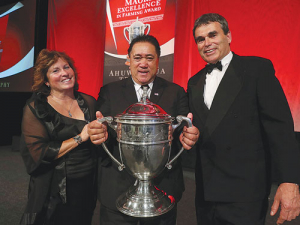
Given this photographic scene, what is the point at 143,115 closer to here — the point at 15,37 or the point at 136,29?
the point at 136,29

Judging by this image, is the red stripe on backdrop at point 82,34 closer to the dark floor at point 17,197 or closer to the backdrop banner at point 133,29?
the backdrop banner at point 133,29

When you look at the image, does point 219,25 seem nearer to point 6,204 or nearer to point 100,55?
point 6,204

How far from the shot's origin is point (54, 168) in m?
1.70

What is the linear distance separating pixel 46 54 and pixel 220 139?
159 centimetres

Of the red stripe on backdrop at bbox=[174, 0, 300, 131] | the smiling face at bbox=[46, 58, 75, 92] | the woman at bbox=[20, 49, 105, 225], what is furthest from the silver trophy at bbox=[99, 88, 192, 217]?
the red stripe on backdrop at bbox=[174, 0, 300, 131]

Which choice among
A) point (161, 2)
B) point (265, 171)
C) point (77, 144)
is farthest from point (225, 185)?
point (161, 2)

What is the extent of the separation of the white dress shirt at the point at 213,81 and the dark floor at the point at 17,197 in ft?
6.31

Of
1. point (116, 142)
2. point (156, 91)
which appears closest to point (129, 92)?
point (156, 91)

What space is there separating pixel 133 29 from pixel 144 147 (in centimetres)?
410

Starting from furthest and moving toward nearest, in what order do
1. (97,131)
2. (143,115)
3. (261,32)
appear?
(261,32)
(97,131)
(143,115)

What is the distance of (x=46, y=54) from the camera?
189 cm

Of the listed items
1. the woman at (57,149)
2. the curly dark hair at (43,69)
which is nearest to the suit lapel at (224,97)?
the woman at (57,149)

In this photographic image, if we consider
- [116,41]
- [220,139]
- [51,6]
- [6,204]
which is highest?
[51,6]

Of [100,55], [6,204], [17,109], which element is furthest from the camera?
[17,109]
